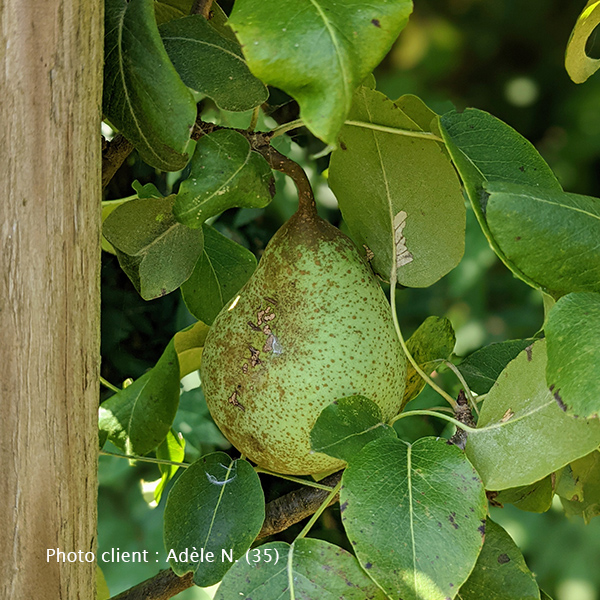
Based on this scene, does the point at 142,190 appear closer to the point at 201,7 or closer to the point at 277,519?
the point at 201,7

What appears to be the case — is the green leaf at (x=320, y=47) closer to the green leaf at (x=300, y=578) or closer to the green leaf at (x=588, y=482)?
the green leaf at (x=300, y=578)

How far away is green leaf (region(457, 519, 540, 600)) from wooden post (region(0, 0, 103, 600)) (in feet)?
0.86

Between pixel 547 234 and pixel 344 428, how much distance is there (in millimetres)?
158

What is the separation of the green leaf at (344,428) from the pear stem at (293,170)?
0.44 ft

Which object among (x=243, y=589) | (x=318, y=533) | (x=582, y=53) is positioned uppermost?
(x=582, y=53)

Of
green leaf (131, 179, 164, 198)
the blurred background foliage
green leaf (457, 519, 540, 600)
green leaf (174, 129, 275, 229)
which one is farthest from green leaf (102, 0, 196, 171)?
the blurred background foliage

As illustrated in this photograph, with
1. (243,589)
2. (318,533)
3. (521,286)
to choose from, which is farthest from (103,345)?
(521,286)

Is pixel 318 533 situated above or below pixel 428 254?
below

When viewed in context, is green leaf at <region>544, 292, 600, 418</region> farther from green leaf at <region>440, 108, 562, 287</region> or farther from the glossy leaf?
the glossy leaf

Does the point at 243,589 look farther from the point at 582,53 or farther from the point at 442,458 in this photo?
the point at 582,53

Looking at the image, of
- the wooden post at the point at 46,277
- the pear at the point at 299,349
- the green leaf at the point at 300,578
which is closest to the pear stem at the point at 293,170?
the pear at the point at 299,349

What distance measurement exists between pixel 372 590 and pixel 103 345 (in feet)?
1.62

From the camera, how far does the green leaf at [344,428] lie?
1.32ft

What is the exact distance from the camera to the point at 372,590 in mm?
419
